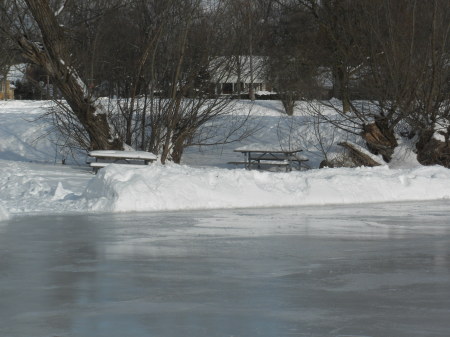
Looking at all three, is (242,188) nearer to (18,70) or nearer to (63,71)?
(63,71)

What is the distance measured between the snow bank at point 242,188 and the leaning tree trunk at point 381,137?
658 cm

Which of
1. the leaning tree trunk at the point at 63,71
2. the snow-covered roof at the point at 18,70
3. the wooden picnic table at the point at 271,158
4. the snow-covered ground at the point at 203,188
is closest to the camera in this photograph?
the snow-covered ground at the point at 203,188

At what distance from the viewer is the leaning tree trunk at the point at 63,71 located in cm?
2202

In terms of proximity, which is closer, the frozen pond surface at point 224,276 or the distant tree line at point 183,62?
the frozen pond surface at point 224,276

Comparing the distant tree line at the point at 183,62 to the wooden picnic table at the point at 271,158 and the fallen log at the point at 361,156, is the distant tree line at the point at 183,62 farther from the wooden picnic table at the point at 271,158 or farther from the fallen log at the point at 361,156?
Answer: the wooden picnic table at the point at 271,158

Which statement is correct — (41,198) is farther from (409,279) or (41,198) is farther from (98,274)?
(409,279)

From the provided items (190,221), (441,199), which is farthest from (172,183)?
(441,199)

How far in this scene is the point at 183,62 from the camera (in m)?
24.4

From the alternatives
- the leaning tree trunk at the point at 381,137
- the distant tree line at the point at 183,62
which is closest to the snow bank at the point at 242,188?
the distant tree line at the point at 183,62

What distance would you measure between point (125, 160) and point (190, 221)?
35.1 ft

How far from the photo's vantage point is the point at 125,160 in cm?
2295

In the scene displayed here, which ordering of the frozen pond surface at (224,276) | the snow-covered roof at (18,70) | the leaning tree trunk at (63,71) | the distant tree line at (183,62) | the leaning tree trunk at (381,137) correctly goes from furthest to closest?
the snow-covered roof at (18,70) → the leaning tree trunk at (381,137) → the distant tree line at (183,62) → the leaning tree trunk at (63,71) → the frozen pond surface at (224,276)

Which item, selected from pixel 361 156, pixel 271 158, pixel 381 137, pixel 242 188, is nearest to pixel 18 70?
pixel 271 158

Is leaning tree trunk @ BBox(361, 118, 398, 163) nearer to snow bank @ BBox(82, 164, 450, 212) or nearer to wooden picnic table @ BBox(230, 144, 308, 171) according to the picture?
wooden picnic table @ BBox(230, 144, 308, 171)
